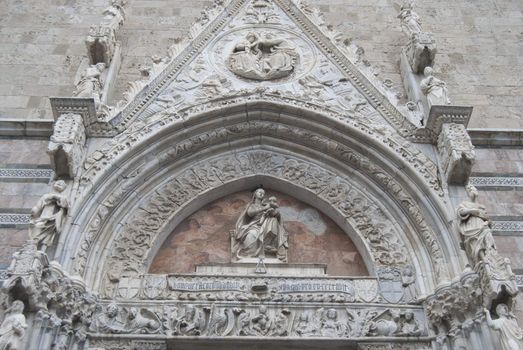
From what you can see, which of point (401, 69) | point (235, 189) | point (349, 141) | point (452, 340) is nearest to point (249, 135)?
point (235, 189)

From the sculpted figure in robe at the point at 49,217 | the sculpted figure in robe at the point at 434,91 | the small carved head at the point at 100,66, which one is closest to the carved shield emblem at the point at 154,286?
the sculpted figure in robe at the point at 49,217

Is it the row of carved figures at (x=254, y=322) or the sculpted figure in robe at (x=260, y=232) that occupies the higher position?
the sculpted figure in robe at (x=260, y=232)

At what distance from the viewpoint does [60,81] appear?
10.1 m

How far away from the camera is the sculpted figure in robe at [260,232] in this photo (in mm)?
8000

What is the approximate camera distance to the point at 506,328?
244 inches

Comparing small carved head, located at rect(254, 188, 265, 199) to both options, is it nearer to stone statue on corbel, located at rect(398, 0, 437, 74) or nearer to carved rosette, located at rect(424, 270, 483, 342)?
carved rosette, located at rect(424, 270, 483, 342)

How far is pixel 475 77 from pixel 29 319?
8.11 m

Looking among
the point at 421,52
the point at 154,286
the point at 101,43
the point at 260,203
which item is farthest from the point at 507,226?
the point at 101,43

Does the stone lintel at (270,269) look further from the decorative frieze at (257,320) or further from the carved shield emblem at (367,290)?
the decorative frieze at (257,320)

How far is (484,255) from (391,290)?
1262 mm

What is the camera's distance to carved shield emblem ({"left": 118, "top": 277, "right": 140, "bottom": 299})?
24.1ft

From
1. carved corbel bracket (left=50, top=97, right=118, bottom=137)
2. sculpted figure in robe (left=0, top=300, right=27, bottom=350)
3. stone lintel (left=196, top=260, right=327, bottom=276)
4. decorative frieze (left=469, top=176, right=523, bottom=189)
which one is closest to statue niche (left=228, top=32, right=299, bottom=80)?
carved corbel bracket (left=50, top=97, right=118, bottom=137)

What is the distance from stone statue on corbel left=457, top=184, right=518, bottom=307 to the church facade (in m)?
0.02

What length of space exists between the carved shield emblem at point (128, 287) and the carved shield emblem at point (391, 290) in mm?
3004
